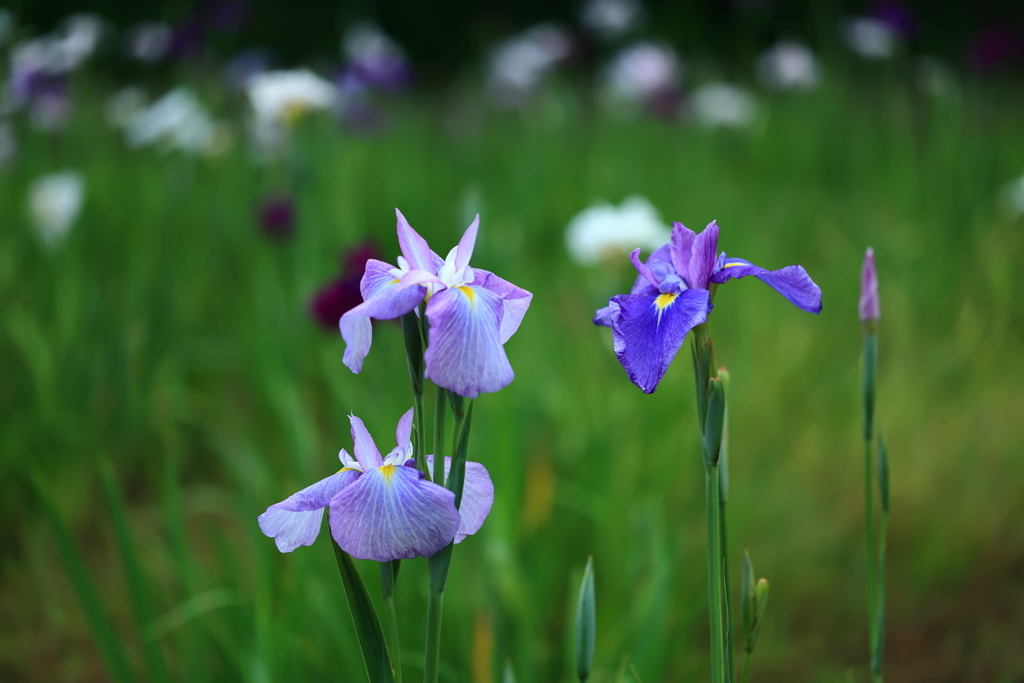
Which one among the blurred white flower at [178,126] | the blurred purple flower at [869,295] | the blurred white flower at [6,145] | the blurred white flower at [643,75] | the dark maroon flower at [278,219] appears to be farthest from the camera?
the blurred white flower at [643,75]

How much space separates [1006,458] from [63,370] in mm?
2430

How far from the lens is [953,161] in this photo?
325cm

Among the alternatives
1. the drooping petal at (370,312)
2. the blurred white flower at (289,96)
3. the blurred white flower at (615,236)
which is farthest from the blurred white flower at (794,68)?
the drooping petal at (370,312)

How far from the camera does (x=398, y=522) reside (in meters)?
0.50

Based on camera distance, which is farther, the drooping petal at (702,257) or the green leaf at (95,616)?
the green leaf at (95,616)

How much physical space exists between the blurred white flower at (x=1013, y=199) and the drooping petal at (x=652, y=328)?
2200 mm

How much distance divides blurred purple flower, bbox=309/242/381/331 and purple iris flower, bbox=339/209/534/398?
913mm

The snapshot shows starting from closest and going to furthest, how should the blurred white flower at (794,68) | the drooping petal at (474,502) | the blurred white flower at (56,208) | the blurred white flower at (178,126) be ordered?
the drooping petal at (474,502), the blurred white flower at (56,208), the blurred white flower at (178,126), the blurred white flower at (794,68)

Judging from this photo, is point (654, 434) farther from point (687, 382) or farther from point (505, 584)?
point (505, 584)

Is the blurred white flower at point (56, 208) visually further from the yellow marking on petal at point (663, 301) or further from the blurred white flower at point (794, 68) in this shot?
the blurred white flower at point (794, 68)

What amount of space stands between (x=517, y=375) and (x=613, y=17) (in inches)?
179

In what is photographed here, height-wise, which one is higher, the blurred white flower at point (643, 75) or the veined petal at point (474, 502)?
the blurred white flower at point (643, 75)

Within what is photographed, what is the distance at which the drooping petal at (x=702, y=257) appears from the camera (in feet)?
2.04

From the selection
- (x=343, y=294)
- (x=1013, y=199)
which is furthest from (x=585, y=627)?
(x=1013, y=199)
